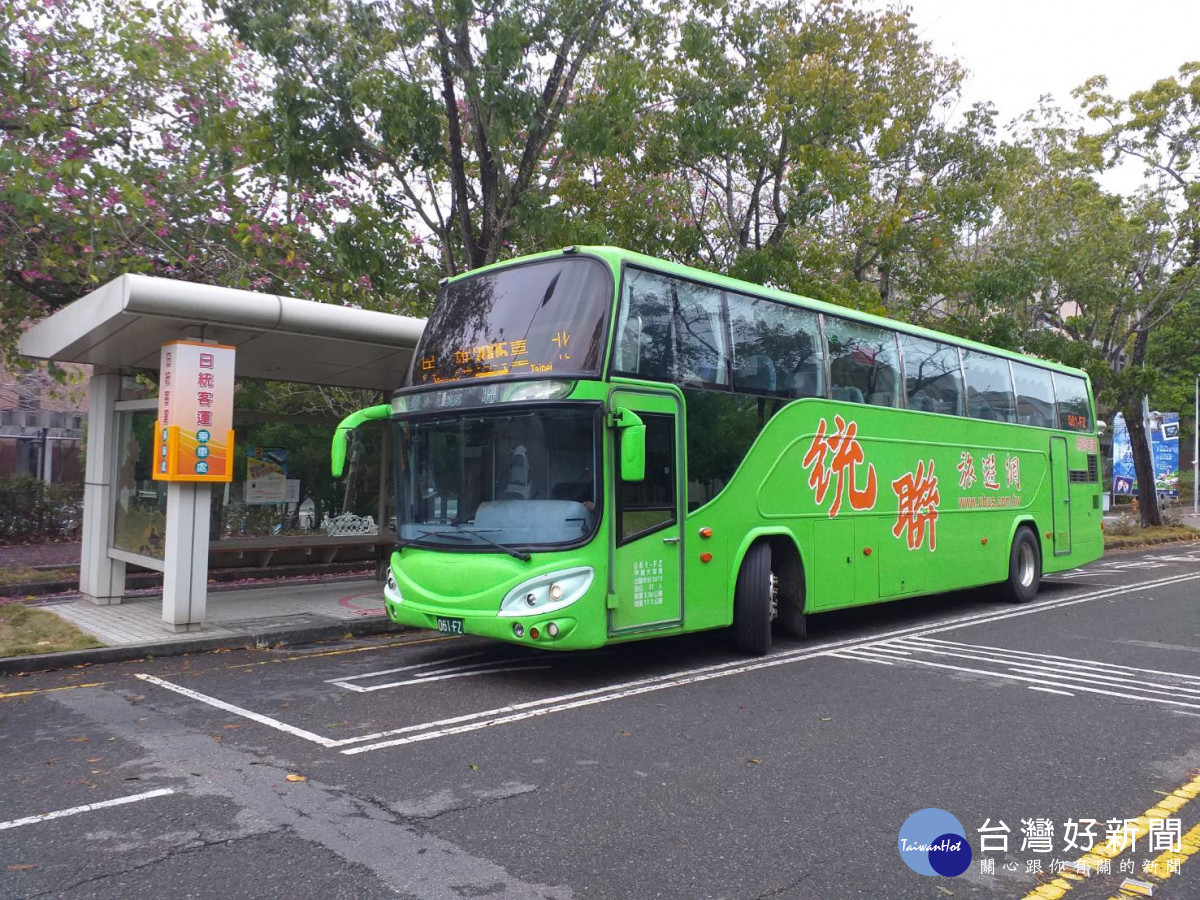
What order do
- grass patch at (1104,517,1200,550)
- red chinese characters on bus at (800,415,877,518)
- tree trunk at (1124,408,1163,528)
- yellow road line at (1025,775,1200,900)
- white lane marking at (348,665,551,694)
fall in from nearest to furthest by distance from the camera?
1. yellow road line at (1025,775,1200,900)
2. white lane marking at (348,665,551,694)
3. red chinese characters on bus at (800,415,877,518)
4. grass patch at (1104,517,1200,550)
5. tree trunk at (1124,408,1163,528)

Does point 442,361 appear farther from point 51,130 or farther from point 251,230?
point 51,130

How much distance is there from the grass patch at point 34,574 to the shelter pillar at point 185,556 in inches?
171

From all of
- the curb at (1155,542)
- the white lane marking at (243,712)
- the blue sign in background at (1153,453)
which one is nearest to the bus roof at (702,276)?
the white lane marking at (243,712)


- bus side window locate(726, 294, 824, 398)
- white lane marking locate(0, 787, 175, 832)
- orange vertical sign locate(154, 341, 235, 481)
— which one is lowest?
white lane marking locate(0, 787, 175, 832)

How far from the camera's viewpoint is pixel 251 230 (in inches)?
534

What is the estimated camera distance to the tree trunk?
27.3 meters

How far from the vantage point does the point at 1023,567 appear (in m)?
13.9

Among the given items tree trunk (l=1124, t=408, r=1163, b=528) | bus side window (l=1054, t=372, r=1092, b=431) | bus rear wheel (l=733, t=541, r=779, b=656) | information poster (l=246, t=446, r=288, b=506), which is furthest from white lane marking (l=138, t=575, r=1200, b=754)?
tree trunk (l=1124, t=408, r=1163, b=528)

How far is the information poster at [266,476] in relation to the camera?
1245cm

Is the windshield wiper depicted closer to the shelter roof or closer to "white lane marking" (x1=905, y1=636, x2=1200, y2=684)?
the shelter roof

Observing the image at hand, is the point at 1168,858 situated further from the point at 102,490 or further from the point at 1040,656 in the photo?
the point at 102,490

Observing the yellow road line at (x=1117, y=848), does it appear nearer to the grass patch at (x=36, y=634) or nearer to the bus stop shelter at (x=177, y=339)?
the grass patch at (x=36, y=634)

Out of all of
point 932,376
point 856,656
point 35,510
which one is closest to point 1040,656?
point 856,656

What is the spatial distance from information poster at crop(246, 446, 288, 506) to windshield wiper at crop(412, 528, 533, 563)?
524 centimetres
